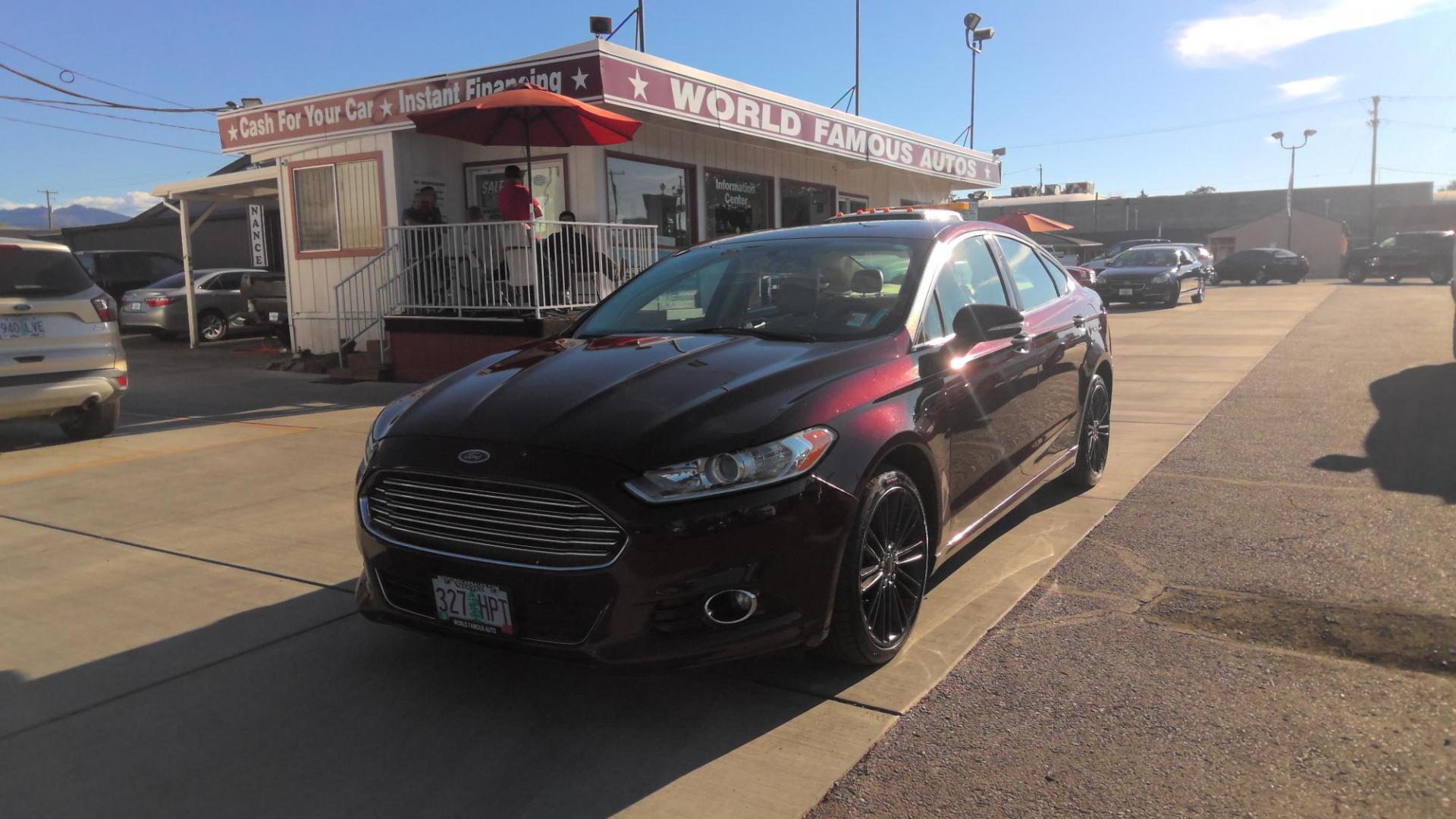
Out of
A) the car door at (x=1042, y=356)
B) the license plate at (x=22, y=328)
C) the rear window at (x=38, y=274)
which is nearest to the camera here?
the car door at (x=1042, y=356)

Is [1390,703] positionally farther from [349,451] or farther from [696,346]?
[349,451]

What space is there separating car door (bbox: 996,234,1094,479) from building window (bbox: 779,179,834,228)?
11728mm

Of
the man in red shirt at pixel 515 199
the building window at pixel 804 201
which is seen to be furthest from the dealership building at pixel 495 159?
the man in red shirt at pixel 515 199

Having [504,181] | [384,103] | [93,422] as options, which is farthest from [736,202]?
[93,422]

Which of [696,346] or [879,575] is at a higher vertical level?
[696,346]

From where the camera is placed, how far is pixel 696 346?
3.76 metres

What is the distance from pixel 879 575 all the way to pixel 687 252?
7.32 ft

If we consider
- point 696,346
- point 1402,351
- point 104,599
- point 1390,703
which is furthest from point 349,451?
point 1402,351

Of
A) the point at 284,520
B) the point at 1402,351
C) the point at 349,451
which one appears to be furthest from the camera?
the point at 1402,351

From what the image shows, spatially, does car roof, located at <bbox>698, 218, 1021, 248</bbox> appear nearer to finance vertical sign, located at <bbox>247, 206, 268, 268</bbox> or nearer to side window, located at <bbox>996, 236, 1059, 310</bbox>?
side window, located at <bbox>996, 236, 1059, 310</bbox>

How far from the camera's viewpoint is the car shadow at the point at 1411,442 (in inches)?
230

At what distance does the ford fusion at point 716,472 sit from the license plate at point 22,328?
5527 millimetres

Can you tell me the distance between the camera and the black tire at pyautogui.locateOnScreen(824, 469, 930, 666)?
318cm

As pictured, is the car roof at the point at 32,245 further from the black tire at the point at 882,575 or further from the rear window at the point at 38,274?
the black tire at the point at 882,575
